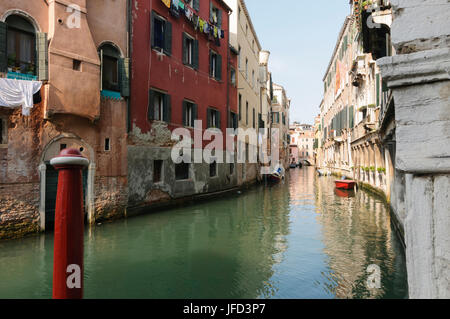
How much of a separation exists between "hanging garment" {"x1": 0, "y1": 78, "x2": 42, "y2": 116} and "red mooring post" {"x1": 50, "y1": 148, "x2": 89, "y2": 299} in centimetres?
690

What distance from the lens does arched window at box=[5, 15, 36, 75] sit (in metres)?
7.64

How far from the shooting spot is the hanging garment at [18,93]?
7289mm

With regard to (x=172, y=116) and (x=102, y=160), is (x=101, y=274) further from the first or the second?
(x=172, y=116)

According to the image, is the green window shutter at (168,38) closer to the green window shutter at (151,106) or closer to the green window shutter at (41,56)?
the green window shutter at (151,106)

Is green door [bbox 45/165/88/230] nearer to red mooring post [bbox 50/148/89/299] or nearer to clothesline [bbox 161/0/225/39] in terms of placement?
red mooring post [bbox 50/148/89/299]

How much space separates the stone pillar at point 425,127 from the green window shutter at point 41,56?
27.0ft

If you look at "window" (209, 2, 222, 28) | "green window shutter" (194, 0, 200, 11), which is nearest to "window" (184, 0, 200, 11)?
"green window shutter" (194, 0, 200, 11)

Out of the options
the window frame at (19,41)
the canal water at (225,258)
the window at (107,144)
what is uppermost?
the window frame at (19,41)

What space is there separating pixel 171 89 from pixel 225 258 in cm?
823

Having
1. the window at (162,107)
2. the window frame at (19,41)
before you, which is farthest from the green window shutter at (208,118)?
the window frame at (19,41)

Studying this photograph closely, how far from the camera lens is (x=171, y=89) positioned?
42.2 ft

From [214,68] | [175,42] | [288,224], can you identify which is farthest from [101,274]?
[214,68]
